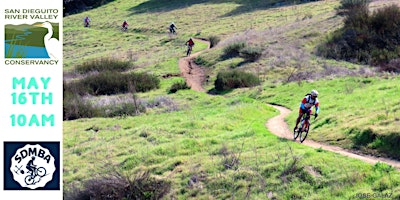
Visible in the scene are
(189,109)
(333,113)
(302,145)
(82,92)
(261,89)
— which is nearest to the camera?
(302,145)

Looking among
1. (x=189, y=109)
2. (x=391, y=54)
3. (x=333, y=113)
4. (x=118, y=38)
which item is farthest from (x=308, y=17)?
(x=333, y=113)

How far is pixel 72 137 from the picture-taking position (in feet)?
84.3

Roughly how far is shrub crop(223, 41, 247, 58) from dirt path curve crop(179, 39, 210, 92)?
2.47 meters

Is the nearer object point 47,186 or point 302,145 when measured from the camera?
point 47,186

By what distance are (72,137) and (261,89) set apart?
483 inches

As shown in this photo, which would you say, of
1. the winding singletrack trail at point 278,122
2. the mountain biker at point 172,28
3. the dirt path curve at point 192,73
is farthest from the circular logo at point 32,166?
the mountain biker at point 172,28

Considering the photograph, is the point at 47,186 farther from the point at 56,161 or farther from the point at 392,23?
the point at 392,23

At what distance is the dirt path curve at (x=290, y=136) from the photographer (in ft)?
57.0

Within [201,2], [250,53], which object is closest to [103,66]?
[250,53]

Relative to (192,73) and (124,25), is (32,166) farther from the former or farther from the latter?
(124,25)

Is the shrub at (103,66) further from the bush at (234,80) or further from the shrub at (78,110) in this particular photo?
the shrub at (78,110)

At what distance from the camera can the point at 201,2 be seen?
8125cm

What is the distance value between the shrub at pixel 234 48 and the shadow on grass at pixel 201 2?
80.5 ft

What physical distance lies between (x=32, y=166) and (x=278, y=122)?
12.5 meters
